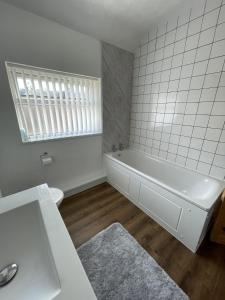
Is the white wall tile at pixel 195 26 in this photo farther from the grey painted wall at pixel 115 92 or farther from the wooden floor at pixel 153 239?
the wooden floor at pixel 153 239

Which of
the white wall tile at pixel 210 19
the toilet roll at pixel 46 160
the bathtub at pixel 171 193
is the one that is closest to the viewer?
the bathtub at pixel 171 193

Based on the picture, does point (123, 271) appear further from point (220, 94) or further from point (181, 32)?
point (181, 32)

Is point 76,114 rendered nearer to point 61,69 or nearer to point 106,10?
point 61,69

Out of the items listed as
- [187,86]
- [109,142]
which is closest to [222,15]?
[187,86]

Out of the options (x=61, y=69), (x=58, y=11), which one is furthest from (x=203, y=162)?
(x=58, y=11)

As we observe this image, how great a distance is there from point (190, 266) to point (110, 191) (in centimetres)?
139

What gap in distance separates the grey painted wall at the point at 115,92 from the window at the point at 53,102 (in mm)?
169

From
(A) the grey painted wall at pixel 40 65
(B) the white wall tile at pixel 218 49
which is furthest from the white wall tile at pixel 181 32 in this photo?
(A) the grey painted wall at pixel 40 65

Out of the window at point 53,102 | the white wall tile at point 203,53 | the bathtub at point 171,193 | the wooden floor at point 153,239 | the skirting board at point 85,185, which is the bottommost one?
the wooden floor at point 153,239

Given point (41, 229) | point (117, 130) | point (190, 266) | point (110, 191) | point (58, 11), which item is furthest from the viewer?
point (117, 130)

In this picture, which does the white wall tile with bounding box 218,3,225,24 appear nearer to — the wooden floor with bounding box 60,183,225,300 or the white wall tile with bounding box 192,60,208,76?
the white wall tile with bounding box 192,60,208,76

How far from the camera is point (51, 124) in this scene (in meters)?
1.89

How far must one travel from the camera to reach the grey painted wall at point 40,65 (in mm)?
1424

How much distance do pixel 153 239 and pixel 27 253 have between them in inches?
51.2
